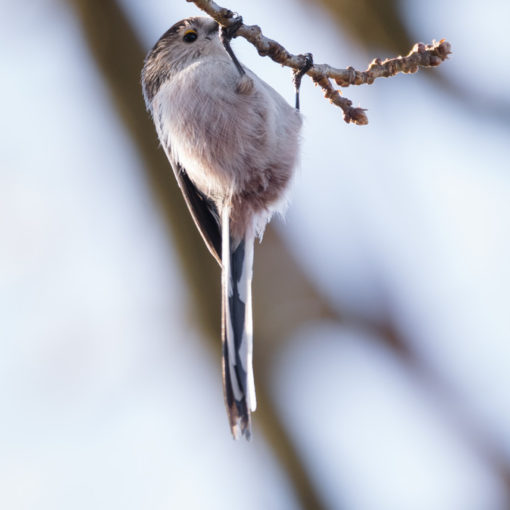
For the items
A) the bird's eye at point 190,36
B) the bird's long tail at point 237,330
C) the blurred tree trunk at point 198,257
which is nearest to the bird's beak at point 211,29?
the bird's eye at point 190,36

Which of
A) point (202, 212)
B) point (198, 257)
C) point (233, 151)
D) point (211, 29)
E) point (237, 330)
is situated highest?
point (211, 29)

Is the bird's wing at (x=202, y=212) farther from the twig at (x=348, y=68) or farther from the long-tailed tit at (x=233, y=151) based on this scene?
the twig at (x=348, y=68)

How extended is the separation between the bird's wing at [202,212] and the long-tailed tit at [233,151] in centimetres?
3

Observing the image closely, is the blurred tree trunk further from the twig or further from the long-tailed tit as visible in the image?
the twig

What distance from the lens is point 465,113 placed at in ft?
8.41

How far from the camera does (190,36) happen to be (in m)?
2.48

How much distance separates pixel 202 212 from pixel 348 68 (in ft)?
2.46

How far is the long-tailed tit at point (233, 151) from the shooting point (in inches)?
84.6

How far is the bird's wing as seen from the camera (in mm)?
2443

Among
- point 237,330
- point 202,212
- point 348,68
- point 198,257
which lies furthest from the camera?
point 198,257

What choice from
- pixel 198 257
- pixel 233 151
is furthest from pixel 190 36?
pixel 198 257

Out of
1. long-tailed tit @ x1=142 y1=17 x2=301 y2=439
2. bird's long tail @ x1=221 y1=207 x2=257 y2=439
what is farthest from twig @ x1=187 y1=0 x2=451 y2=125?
bird's long tail @ x1=221 y1=207 x2=257 y2=439

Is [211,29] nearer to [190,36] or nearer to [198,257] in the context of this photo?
[190,36]

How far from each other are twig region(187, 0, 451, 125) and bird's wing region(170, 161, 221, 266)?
647 mm
